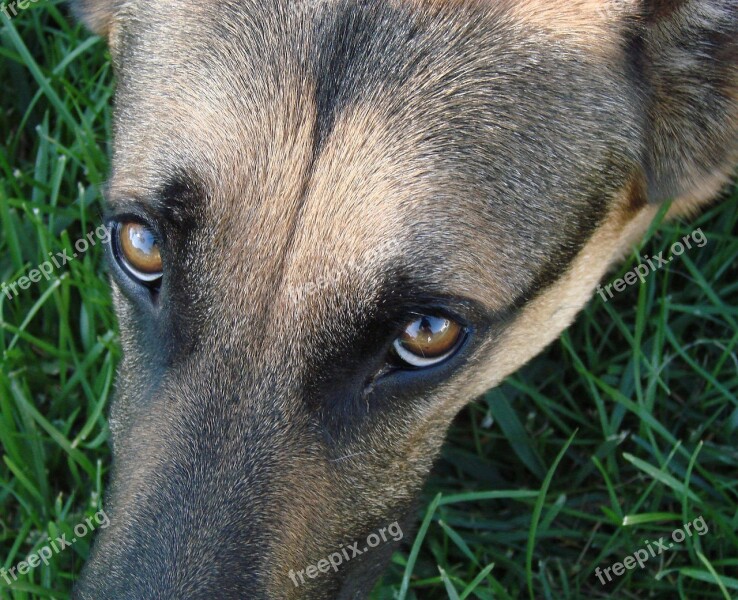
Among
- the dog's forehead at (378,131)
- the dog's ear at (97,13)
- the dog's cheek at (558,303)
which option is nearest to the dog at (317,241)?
the dog's forehead at (378,131)

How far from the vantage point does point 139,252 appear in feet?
11.1

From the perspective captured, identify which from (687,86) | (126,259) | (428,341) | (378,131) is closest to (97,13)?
(126,259)

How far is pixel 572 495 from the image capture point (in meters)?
4.77

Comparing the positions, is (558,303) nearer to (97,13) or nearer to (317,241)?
(317,241)

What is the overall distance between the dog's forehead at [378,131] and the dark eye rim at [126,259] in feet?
0.43

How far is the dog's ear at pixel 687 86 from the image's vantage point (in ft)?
11.7

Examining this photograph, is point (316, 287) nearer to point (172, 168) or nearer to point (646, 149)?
point (172, 168)

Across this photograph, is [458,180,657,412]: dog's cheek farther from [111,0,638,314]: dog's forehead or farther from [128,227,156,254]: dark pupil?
[128,227,156,254]: dark pupil

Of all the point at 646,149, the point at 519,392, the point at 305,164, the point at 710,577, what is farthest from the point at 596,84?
the point at 710,577

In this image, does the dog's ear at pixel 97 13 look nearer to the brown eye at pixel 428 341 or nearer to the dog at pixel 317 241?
the dog at pixel 317 241

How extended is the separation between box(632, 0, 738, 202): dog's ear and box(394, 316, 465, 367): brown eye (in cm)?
122

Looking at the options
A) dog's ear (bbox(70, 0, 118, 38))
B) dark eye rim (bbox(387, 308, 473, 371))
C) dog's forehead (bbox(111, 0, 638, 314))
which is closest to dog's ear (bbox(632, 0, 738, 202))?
dog's forehead (bbox(111, 0, 638, 314))

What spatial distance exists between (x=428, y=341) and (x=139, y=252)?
113 cm

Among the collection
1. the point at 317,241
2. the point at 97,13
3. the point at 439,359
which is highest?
the point at 97,13
